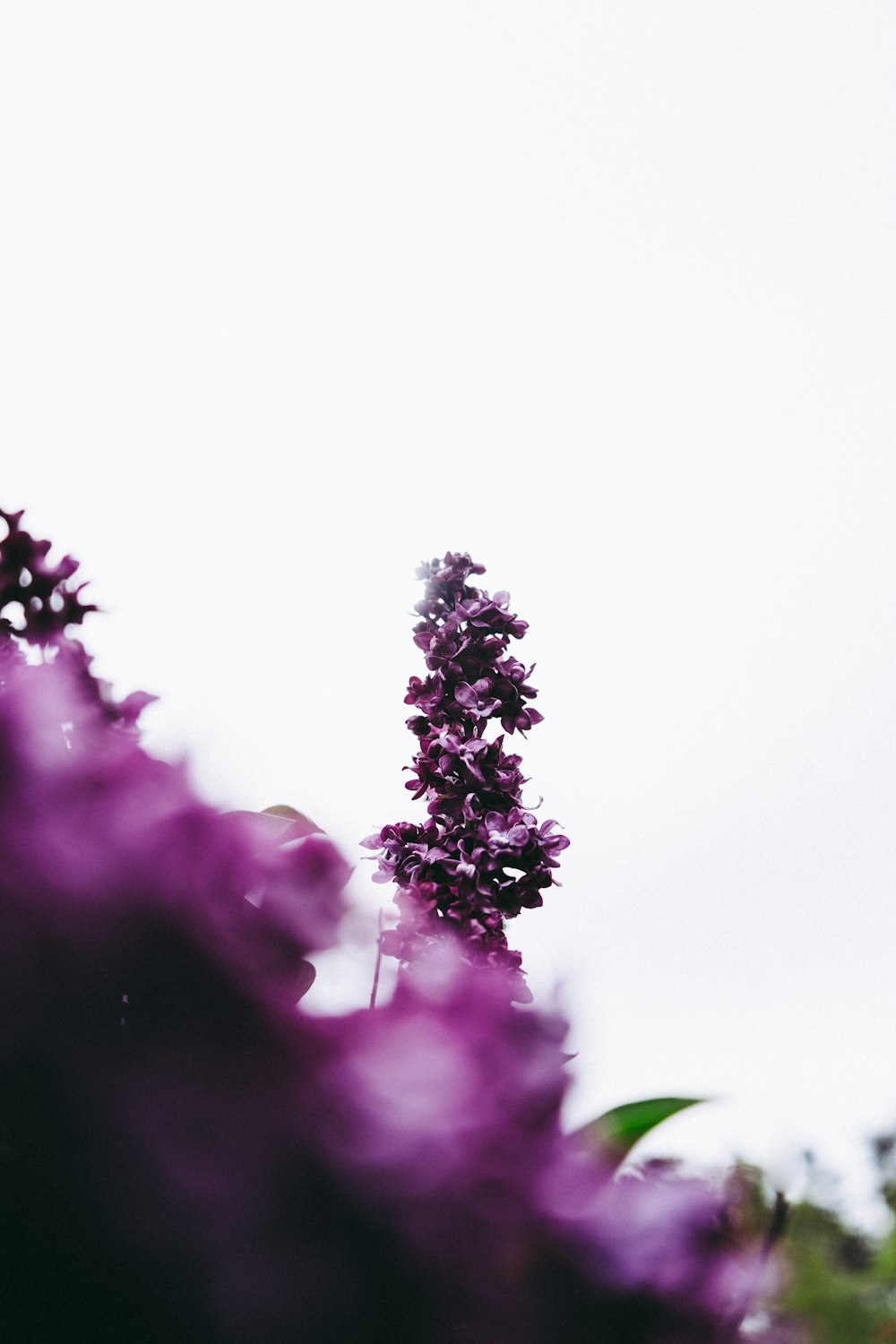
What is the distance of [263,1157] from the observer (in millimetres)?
264

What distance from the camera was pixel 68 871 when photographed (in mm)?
287

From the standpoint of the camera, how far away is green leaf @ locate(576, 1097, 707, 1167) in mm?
305

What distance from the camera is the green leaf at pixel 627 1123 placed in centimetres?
30

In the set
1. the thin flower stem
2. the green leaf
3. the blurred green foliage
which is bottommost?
the blurred green foliage

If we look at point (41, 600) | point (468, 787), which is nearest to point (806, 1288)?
point (41, 600)

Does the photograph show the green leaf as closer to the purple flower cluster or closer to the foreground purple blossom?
the foreground purple blossom

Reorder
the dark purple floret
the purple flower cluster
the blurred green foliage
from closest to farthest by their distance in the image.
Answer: the blurred green foliage < the dark purple floret < the purple flower cluster

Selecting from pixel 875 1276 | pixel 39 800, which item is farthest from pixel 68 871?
pixel 875 1276

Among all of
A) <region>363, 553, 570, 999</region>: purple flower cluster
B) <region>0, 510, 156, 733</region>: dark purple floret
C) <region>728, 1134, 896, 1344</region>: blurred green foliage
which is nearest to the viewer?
<region>728, 1134, 896, 1344</region>: blurred green foliage

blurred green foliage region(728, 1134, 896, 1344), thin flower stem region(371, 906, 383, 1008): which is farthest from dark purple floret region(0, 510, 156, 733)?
blurred green foliage region(728, 1134, 896, 1344)

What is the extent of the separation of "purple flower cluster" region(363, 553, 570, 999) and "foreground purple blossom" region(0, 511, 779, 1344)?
0.35 metres

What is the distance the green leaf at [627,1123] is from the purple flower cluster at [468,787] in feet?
0.98

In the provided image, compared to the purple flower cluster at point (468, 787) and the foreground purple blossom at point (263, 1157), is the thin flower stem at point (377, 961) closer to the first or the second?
the foreground purple blossom at point (263, 1157)

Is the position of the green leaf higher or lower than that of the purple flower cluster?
lower
